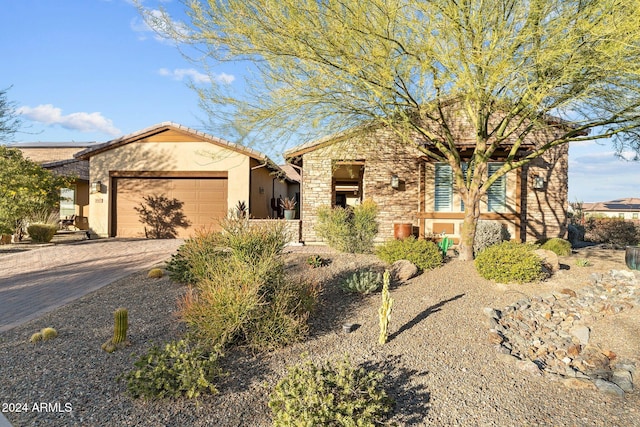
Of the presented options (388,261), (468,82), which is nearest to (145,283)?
(388,261)

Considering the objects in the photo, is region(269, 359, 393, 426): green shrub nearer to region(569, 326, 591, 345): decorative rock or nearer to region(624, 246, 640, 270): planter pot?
region(569, 326, 591, 345): decorative rock

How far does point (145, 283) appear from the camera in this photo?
7.38m

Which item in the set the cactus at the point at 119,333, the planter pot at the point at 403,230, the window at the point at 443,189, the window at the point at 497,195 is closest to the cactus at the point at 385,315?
the cactus at the point at 119,333

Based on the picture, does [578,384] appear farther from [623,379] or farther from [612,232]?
[612,232]

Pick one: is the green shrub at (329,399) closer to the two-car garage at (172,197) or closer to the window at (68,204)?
the two-car garage at (172,197)

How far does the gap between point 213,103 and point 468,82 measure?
5429 mm

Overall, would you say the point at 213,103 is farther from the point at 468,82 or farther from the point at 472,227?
the point at 472,227

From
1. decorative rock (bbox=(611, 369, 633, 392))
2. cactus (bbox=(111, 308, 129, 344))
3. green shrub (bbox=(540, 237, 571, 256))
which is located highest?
green shrub (bbox=(540, 237, 571, 256))

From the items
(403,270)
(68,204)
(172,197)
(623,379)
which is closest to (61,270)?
(172,197)

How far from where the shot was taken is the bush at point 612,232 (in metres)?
15.2

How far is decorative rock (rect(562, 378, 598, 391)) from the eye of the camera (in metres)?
4.15

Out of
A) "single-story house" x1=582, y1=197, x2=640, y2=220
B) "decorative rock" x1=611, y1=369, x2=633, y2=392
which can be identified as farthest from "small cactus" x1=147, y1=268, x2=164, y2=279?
"single-story house" x1=582, y1=197, x2=640, y2=220

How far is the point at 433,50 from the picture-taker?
652 centimetres

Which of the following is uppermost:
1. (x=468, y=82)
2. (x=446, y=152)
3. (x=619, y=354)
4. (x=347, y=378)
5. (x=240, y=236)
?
(x=468, y=82)
